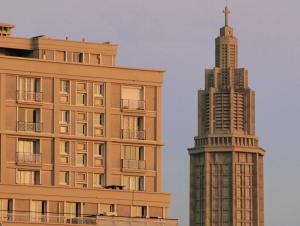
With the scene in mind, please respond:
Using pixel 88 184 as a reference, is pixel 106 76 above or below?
above

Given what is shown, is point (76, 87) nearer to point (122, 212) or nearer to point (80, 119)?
point (80, 119)

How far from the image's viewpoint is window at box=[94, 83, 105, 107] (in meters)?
128

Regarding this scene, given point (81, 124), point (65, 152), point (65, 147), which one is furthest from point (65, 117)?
point (65, 152)

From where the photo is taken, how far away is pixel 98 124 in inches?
5044

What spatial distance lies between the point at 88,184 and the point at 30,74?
989cm

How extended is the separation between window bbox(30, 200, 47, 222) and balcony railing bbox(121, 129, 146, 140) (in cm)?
1088

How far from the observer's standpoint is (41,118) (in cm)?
12500

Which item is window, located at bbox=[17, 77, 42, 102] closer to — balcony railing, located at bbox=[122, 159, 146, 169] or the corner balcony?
balcony railing, located at bbox=[122, 159, 146, 169]

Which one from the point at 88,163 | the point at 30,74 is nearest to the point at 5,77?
the point at 30,74

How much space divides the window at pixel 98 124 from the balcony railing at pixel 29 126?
205 inches

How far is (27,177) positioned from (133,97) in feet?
39.1

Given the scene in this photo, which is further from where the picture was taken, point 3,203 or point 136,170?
point 136,170

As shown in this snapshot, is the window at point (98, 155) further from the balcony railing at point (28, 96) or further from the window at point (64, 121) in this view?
the balcony railing at point (28, 96)

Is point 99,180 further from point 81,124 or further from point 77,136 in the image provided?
point 81,124
